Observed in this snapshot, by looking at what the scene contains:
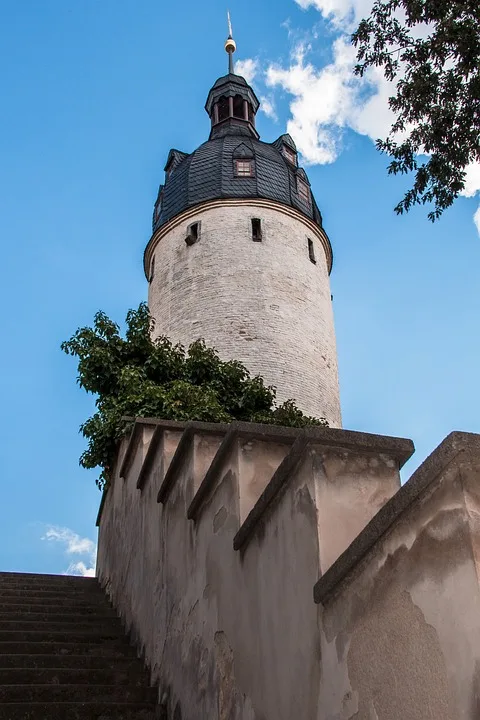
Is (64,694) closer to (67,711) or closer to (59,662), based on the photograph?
(67,711)

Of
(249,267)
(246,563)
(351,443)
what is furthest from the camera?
(249,267)

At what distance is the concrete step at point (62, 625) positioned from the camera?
871 centimetres

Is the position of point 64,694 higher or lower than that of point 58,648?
lower

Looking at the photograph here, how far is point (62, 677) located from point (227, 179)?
2035 centimetres

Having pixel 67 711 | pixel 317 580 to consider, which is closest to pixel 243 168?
pixel 67 711

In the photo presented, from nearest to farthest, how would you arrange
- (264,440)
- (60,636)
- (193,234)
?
1. (264,440)
2. (60,636)
3. (193,234)

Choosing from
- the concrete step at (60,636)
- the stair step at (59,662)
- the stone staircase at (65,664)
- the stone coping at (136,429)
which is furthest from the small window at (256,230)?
the stair step at (59,662)

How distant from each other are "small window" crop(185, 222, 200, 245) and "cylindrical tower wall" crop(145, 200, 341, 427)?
0.40 feet

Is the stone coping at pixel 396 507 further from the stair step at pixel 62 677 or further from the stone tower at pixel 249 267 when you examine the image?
the stone tower at pixel 249 267

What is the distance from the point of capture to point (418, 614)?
3.40 metres

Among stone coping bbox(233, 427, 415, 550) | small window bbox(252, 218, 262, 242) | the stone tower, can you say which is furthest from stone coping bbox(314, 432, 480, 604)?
→ small window bbox(252, 218, 262, 242)

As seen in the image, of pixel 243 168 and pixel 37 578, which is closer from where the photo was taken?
pixel 37 578

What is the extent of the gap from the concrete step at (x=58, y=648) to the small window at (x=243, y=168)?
64.3 feet

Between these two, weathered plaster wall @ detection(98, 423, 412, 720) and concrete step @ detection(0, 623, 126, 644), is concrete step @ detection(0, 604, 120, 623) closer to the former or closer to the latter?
concrete step @ detection(0, 623, 126, 644)
